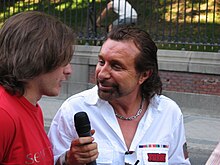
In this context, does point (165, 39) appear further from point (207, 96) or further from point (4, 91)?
point (4, 91)

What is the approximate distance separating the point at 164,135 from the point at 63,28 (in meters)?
1.10

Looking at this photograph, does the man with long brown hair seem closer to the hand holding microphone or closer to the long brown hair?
the long brown hair

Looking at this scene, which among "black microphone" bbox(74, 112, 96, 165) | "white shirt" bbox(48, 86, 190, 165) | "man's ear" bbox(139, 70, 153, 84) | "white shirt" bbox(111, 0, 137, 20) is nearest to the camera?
"black microphone" bbox(74, 112, 96, 165)

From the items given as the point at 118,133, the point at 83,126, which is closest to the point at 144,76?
the point at 118,133

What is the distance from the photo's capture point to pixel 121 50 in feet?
10.8

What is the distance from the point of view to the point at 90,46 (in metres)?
12.8

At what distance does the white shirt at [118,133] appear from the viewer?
3238 mm

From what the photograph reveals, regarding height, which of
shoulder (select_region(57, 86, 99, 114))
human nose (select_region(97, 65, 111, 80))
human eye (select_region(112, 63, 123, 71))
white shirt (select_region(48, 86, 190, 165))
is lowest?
white shirt (select_region(48, 86, 190, 165))

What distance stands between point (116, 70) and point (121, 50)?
0.39 feet

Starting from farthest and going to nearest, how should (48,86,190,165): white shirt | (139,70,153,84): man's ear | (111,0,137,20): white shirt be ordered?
(111,0,137,20): white shirt
(139,70,153,84): man's ear
(48,86,190,165): white shirt

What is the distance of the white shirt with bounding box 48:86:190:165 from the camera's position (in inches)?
127

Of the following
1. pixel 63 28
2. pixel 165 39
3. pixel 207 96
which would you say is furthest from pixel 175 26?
pixel 63 28

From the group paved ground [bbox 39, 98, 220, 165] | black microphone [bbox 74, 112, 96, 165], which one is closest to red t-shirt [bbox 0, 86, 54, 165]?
black microphone [bbox 74, 112, 96, 165]

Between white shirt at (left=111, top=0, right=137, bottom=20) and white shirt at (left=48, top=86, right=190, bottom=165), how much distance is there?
948 centimetres
